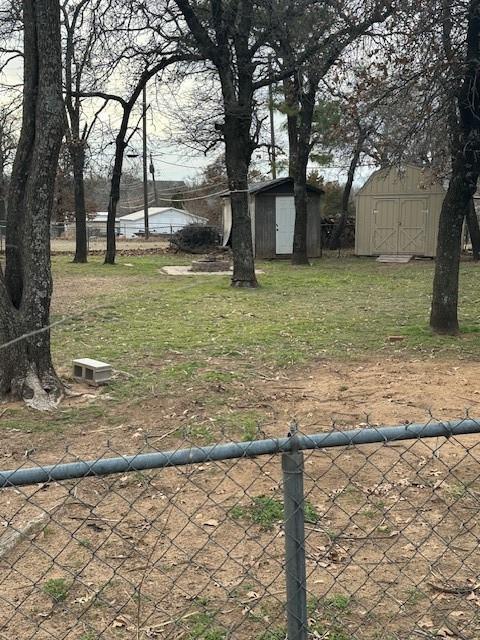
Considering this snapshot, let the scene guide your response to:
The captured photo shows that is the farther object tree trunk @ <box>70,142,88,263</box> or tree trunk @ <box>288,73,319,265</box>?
tree trunk @ <box>70,142,88,263</box>

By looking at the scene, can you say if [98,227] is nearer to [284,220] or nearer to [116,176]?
[284,220]

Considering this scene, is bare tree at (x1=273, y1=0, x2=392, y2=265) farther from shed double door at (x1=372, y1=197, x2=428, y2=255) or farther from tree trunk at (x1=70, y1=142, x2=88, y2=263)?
tree trunk at (x1=70, y1=142, x2=88, y2=263)

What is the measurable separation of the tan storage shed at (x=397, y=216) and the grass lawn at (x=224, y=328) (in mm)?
7036

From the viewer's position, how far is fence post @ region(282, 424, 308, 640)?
197 cm

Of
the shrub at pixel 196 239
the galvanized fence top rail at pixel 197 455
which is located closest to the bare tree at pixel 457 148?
the galvanized fence top rail at pixel 197 455

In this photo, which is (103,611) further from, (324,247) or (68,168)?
(324,247)

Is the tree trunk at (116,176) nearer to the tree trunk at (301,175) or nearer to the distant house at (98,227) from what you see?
the tree trunk at (301,175)

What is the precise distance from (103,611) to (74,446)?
2065 mm

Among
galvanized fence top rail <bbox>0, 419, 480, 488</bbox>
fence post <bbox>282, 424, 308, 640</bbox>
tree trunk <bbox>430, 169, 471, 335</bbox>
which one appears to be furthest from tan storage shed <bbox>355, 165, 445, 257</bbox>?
fence post <bbox>282, 424, 308, 640</bbox>

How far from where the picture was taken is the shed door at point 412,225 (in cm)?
2358

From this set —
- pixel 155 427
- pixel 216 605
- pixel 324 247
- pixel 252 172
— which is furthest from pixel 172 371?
pixel 252 172

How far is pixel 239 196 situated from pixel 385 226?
36.6 feet

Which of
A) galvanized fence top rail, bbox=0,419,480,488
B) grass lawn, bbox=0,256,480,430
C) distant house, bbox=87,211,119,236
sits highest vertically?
distant house, bbox=87,211,119,236

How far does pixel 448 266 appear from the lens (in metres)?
8.77
